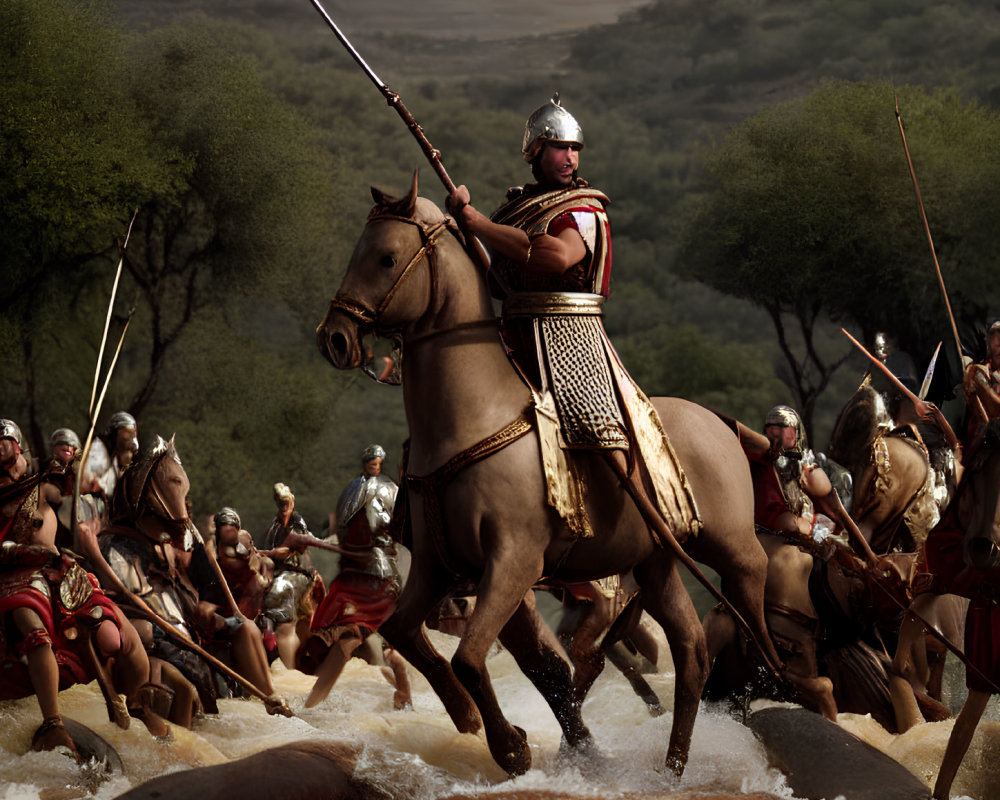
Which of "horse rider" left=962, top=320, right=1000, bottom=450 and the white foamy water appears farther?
"horse rider" left=962, top=320, right=1000, bottom=450

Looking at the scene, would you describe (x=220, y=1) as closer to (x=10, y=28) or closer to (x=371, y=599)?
(x=10, y=28)

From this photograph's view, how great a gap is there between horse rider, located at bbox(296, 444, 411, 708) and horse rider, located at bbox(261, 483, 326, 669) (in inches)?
10.1

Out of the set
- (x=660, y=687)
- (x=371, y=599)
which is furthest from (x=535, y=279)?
(x=660, y=687)

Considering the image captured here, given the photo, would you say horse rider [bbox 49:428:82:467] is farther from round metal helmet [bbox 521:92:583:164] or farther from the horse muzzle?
round metal helmet [bbox 521:92:583:164]

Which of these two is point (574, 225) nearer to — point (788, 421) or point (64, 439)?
point (788, 421)

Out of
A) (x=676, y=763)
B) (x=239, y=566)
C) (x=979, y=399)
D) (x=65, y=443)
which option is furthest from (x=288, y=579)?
(x=979, y=399)

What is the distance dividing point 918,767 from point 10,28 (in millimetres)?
14988

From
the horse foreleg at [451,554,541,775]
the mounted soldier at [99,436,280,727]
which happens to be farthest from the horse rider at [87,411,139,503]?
the horse foreleg at [451,554,541,775]

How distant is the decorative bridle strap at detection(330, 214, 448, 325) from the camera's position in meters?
4.87

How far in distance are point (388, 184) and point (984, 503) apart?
1250cm

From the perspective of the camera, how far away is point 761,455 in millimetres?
6410

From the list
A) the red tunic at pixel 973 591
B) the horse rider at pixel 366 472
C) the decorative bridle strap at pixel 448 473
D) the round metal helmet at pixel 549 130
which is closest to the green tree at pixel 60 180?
the horse rider at pixel 366 472

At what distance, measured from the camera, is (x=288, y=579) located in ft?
30.2

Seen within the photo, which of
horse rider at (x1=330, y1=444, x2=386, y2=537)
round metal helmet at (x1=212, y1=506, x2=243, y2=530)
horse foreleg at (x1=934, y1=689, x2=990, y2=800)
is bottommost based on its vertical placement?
horse foreleg at (x1=934, y1=689, x2=990, y2=800)
